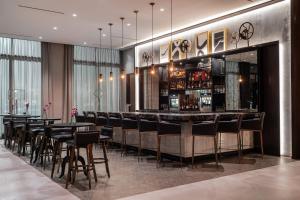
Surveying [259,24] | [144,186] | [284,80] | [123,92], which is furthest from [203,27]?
[144,186]

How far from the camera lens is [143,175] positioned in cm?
500

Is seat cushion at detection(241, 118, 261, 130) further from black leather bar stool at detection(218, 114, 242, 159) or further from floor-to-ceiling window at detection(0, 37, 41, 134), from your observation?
floor-to-ceiling window at detection(0, 37, 41, 134)

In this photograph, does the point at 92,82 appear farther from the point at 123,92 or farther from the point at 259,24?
the point at 259,24

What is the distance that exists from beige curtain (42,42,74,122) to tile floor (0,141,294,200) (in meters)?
4.73

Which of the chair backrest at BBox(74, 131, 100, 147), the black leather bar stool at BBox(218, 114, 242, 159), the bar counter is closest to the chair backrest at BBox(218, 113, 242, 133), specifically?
the black leather bar stool at BBox(218, 114, 242, 159)

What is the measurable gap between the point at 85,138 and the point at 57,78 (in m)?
7.61

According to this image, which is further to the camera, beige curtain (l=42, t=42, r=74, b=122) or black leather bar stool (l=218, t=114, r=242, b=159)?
beige curtain (l=42, t=42, r=74, b=122)

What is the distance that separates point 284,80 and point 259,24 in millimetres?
1590

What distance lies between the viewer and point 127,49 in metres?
12.6

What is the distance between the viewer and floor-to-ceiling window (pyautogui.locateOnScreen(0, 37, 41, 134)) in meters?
10.4

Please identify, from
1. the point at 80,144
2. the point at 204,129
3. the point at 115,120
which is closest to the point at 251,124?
the point at 204,129

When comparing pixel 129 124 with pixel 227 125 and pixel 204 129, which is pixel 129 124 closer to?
pixel 204 129

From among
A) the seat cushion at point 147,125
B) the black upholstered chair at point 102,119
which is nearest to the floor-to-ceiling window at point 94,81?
the black upholstered chair at point 102,119

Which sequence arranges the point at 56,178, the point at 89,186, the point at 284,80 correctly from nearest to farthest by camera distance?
1. the point at 89,186
2. the point at 56,178
3. the point at 284,80
